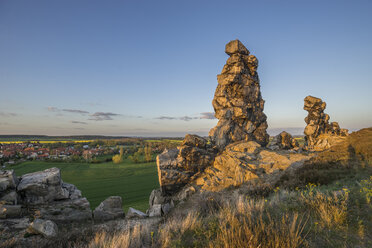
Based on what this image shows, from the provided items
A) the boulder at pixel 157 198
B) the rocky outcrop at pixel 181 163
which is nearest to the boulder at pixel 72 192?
the boulder at pixel 157 198

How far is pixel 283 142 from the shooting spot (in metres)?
32.9

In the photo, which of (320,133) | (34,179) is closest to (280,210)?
(34,179)

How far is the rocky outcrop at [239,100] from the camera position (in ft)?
95.6

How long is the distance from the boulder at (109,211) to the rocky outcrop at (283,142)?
1116 inches

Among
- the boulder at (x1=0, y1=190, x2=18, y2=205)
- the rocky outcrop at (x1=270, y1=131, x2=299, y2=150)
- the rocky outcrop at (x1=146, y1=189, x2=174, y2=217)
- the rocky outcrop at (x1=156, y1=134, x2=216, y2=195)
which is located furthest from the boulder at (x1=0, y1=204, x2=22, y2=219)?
the rocky outcrop at (x1=270, y1=131, x2=299, y2=150)

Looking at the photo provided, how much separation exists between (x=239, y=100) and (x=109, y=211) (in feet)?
83.8

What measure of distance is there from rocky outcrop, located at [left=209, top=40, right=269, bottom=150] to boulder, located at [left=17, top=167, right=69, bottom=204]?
65.9 ft

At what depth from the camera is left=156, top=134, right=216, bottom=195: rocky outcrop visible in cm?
1978

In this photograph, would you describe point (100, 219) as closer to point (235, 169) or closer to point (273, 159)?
point (235, 169)

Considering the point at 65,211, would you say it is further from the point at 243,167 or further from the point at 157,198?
the point at 243,167

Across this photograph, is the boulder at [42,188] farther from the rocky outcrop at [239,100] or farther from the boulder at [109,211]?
the rocky outcrop at [239,100]

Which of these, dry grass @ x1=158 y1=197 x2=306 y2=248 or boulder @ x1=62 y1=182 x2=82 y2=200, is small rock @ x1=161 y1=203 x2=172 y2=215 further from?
dry grass @ x1=158 y1=197 x2=306 y2=248

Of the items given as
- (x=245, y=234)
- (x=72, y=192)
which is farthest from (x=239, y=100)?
(x=245, y=234)

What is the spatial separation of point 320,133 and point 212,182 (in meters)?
41.1
